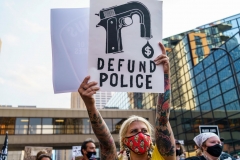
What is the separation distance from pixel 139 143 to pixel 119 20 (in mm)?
1304

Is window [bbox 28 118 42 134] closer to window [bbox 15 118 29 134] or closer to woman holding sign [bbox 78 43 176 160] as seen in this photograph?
window [bbox 15 118 29 134]

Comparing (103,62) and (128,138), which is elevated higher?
(103,62)

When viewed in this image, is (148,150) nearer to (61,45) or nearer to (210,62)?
(61,45)

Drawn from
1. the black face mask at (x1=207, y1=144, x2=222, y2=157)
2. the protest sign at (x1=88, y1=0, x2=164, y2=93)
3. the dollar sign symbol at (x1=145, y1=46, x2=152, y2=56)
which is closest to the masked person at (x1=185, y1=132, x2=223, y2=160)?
the black face mask at (x1=207, y1=144, x2=222, y2=157)

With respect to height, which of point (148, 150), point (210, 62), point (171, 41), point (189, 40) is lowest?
point (148, 150)

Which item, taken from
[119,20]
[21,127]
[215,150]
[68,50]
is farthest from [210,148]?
[21,127]

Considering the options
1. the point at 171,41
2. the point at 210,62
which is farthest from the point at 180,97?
the point at 171,41

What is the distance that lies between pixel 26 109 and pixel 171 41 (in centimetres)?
1985

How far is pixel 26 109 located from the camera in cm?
2531

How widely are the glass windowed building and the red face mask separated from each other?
17106 millimetres

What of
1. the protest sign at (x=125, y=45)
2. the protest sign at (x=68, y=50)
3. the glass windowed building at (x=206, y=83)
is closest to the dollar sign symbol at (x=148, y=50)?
the protest sign at (x=125, y=45)

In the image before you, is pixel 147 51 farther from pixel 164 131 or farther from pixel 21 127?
pixel 21 127

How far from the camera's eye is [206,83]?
22953mm

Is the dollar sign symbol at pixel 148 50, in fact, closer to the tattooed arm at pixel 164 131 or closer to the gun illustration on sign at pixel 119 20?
the gun illustration on sign at pixel 119 20
